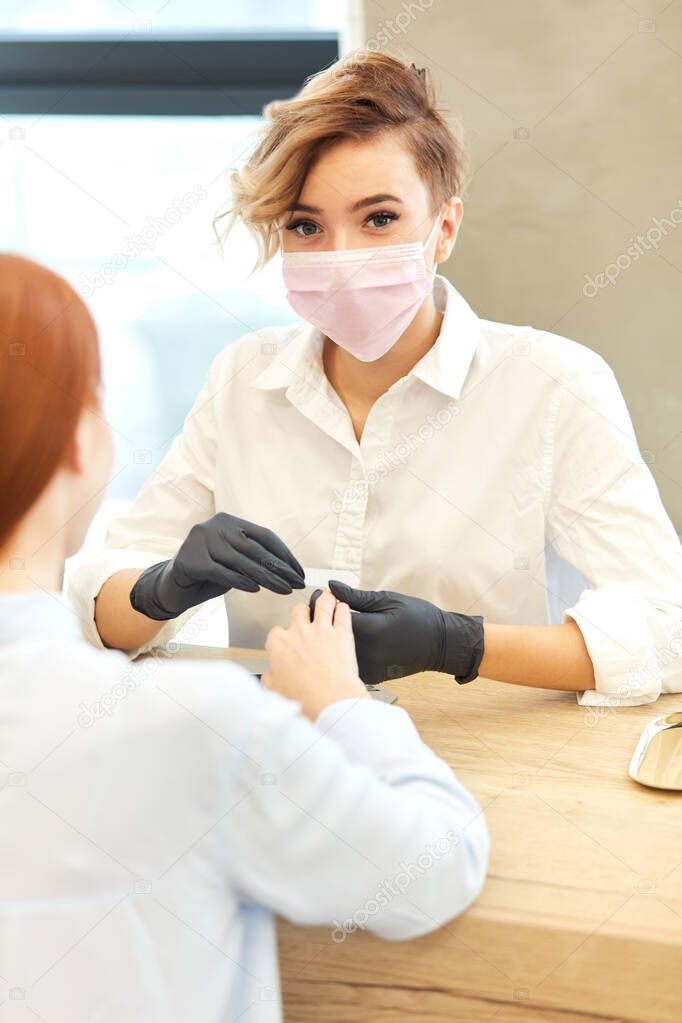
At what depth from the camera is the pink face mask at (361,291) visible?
5.16ft

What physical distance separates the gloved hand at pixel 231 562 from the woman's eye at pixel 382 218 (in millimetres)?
541

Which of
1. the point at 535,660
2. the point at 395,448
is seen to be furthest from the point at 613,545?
the point at 395,448

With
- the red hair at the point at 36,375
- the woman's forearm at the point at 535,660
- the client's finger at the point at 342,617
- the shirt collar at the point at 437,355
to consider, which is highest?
the red hair at the point at 36,375

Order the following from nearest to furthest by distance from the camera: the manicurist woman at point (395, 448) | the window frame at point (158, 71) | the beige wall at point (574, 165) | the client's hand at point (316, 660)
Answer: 1. the client's hand at point (316, 660)
2. the manicurist woman at point (395, 448)
3. the beige wall at point (574, 165)
4. the window frame at point (158, 71)

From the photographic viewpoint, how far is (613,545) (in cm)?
151

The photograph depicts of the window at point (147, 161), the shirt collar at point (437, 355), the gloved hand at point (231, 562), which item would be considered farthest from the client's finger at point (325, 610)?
the window at point (147, 161)

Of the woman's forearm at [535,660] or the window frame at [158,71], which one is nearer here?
the woman's forearm at [535,660]

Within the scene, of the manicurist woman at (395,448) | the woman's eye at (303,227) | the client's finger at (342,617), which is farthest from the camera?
the woman's eye at (303,227)

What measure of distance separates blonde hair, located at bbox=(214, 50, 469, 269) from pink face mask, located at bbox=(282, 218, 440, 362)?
0.09 metres

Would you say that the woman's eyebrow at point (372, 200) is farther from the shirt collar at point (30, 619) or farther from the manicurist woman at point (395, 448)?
the shirt collar at point (30, 619)

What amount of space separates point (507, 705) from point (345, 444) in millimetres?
538

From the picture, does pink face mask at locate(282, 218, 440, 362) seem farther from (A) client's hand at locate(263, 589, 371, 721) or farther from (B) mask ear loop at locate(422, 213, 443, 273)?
(A) client's hand at locate(263, 589, 371, 721)

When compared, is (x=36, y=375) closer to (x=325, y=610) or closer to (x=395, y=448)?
(x=325, y=610)

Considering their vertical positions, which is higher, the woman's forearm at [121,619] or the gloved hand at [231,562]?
the gloved hand at [231,562]
